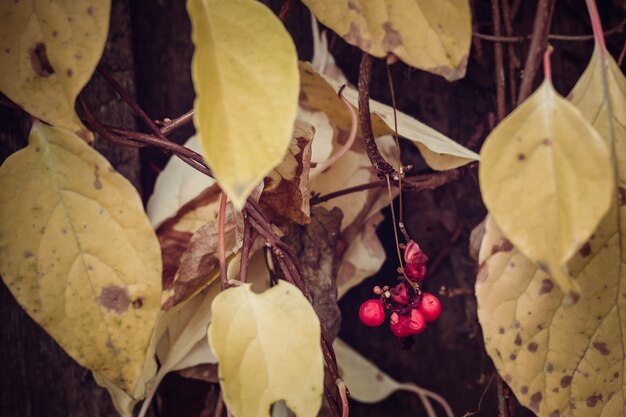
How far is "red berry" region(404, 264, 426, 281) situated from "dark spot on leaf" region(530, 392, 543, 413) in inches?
5.8

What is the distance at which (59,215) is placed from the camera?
18.6 inches

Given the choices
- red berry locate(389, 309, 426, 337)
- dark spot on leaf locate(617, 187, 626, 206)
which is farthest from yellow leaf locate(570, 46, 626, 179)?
red berry locate(389, 309, 426, 337)

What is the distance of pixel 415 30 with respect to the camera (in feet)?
1.48

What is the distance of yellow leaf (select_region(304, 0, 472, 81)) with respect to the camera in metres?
0.44

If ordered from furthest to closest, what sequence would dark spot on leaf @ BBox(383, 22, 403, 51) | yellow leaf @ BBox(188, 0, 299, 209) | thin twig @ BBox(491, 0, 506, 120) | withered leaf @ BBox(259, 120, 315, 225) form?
thin twig @ BBox(491, 0, 506, 120), withered leaf @ BBox(259, 120, 315, 225), dark spot on leaf @ BBox(383, 22, 403, 51), yellow leaf @ BBox(188, 0, 299, 209)

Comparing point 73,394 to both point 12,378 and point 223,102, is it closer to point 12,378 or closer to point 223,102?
point 12,378

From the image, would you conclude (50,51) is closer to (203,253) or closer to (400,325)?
(203,253)

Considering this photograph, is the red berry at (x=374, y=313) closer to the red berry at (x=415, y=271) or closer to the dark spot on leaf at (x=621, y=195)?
the red berry at (x=415, y=271)

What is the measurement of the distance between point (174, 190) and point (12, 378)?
314mm

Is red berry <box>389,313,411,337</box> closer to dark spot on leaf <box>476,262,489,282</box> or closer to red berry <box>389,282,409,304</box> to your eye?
red berry <box>389,282,409,304</box>

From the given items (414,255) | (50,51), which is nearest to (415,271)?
(414,255)

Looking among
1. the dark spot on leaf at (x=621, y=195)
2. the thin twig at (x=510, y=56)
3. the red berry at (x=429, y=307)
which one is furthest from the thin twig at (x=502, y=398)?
the thin twig at (x=510, y=56)

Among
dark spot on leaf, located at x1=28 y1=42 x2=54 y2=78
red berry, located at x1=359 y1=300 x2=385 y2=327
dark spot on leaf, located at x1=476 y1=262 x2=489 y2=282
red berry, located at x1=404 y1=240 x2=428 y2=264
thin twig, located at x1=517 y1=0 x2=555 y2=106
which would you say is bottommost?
red berry, located at x1=359 y1=300 x2=385 y2=327

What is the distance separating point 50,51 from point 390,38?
248 millimetres
